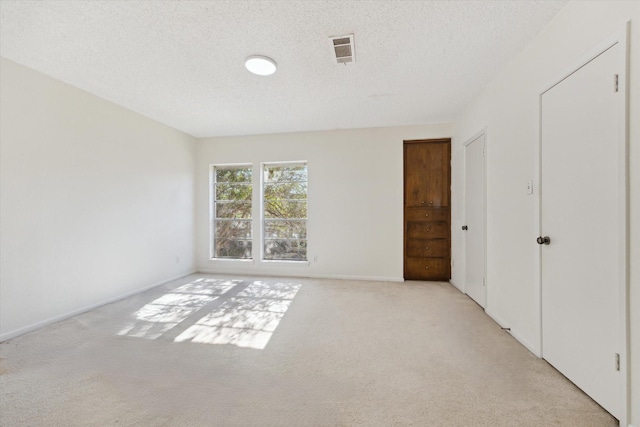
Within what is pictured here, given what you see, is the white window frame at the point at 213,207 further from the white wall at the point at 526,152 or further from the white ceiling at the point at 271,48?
the white wall at the point at 526,152

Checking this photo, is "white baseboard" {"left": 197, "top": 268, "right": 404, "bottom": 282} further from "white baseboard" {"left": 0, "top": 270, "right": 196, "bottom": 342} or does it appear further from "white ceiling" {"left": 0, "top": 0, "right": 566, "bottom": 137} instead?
"white ceiling" {"left": 0, "top": 0, "right": 566, "bottom": 137}

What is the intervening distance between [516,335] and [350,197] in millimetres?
3087

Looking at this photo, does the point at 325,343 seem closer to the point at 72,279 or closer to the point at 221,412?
the point at 221,412

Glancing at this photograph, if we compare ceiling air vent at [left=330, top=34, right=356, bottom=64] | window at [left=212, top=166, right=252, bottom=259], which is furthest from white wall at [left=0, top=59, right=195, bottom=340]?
ceiling air vent at [left=330, top=34, right=356, bottom=64]

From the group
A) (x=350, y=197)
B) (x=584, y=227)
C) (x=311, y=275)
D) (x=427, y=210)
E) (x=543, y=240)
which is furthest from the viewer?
(x=311, y=275)

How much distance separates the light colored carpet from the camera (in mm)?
1571

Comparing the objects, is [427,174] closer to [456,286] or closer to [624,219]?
[456,286]

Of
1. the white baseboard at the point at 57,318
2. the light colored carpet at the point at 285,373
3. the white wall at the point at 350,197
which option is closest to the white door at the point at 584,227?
the light colored carpet at the point at 285,373

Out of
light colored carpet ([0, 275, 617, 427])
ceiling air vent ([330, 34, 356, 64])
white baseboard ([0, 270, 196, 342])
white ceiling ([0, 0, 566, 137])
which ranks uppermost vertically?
white ceiling ([0, 0, 566, 137])

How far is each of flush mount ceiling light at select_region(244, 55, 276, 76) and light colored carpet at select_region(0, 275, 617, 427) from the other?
272cm

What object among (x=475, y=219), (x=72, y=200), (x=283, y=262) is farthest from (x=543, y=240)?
(x=72, y=200)

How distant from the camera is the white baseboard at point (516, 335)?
2221 millimetres

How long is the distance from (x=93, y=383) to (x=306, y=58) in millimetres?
3209

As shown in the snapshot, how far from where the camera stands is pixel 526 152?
7.82ft
